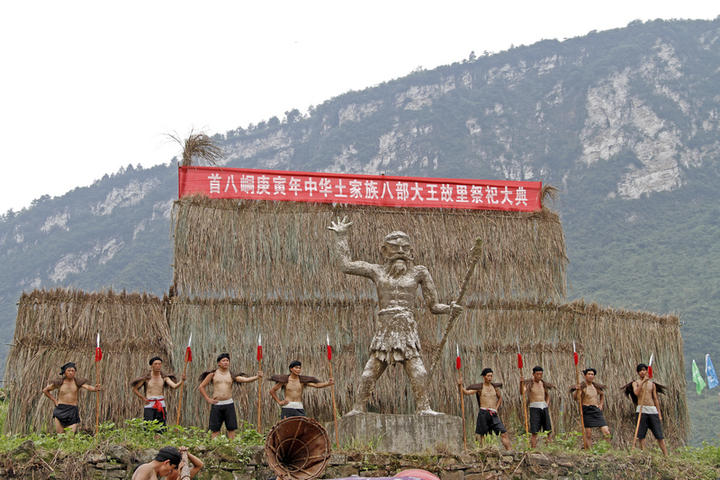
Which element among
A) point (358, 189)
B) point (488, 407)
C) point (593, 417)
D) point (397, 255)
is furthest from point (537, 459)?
point (358, 189)

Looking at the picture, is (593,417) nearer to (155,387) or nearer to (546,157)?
(155,387)

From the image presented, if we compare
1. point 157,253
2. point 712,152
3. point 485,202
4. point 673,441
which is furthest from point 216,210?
point 712,152

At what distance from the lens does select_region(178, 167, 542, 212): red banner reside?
10141 millimetres

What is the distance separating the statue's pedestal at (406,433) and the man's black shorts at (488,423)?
4.28 ft

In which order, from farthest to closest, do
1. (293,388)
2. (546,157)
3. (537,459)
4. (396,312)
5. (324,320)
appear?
(546,157)
(324,320)
(293,388)
(396,312)
(537,459)

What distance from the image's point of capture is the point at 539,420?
Answer: 8719 mm

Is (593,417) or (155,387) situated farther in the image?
(593,417)

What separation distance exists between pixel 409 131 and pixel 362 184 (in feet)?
112

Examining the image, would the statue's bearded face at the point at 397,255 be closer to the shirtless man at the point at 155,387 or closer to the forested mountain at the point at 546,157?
the shirtless man at the point at 155,387

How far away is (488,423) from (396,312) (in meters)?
2.10

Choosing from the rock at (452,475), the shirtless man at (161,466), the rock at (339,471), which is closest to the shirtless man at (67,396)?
the rock at (339,471)

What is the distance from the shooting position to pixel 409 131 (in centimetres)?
4400

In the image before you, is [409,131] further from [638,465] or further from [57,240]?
[638,465]

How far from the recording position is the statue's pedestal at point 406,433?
22.8 ft
